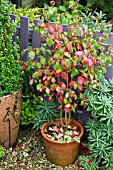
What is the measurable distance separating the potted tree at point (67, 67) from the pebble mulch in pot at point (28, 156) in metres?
0.09

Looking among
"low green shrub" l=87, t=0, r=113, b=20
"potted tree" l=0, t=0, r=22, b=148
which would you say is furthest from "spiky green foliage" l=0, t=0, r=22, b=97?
"low green shrub" l=87, t=0, r=113, b=20

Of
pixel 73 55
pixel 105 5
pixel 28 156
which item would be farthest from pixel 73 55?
pixel 105 5

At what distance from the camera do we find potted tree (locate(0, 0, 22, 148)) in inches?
115

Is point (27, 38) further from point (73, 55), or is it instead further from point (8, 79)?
point (73, 55)

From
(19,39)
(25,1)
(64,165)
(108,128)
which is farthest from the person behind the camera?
(25,1)

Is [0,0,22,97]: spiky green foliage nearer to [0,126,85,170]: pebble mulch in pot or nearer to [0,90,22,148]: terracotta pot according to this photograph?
[0,90,22,148]: terracotta pot

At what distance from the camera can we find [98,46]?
2.77m

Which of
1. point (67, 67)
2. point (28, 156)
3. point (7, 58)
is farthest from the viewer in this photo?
point (28, 156)

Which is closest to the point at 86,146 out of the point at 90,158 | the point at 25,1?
the point at 90,158

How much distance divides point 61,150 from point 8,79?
84cm

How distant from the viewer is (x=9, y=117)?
3.10 m

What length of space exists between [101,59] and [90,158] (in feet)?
3.21

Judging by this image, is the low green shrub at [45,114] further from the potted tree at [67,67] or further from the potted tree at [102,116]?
the potted tree at [102,116]

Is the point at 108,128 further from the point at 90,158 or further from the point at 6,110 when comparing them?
the point at 6,110
